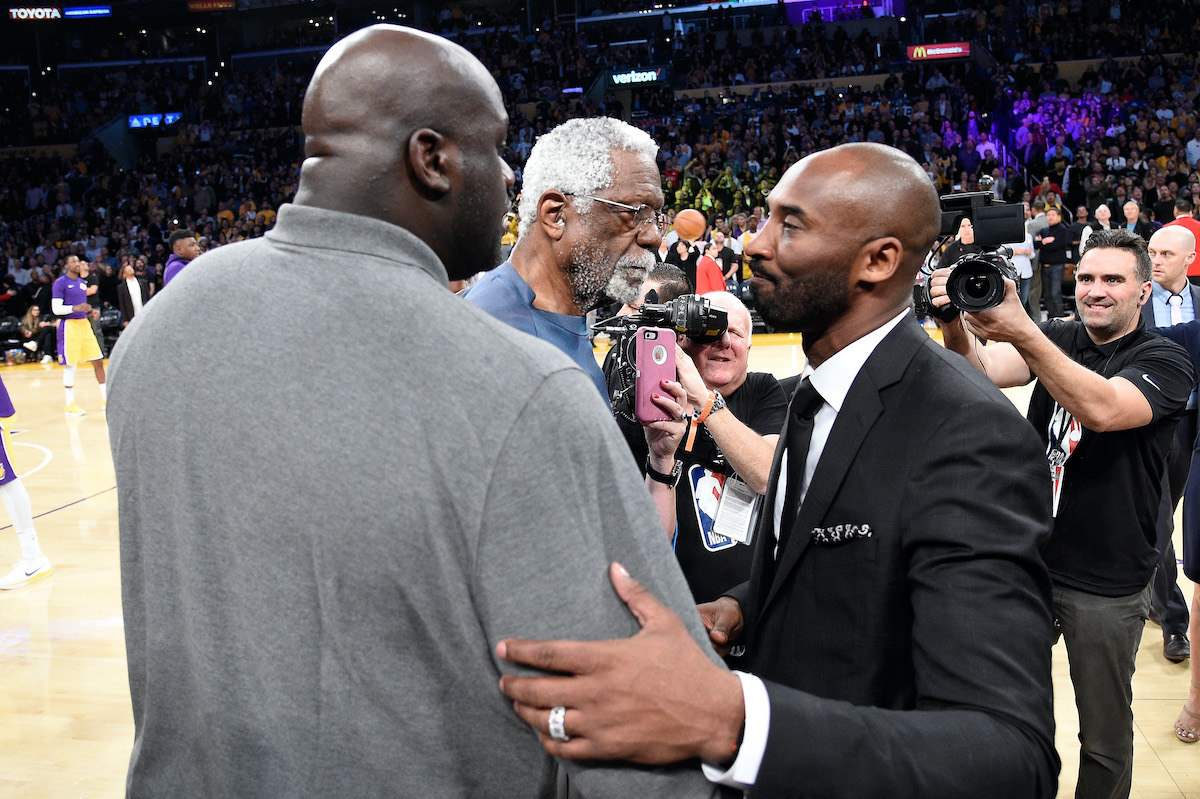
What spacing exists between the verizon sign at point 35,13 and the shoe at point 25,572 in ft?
90.1

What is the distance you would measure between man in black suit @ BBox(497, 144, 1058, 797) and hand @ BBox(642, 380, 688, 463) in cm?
63

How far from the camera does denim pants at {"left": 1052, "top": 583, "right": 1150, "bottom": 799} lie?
8.14 ft

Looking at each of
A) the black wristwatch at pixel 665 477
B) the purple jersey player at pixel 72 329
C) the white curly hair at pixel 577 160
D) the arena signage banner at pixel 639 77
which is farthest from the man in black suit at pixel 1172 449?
the arena signage banner at pixel 639 77

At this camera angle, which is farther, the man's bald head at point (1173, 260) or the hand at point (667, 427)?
the man's bald head at point (1173, 260)

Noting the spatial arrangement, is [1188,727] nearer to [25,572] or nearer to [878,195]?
[878,195]

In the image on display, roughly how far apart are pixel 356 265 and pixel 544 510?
32 centimetres

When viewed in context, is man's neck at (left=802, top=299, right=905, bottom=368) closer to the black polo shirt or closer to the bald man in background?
the bald man in background

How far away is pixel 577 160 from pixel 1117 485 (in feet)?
5.89

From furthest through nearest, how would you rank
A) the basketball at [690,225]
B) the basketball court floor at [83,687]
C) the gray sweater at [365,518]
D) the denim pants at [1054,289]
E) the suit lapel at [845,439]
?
the denim pants at [1054,289] < the basketball at [690,225] < the basketball court floor at [83,687] < the suit lapel at [845,439] < the gray sweater at [365,518]

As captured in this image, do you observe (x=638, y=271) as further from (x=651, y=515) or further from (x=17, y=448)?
(x=17, y=448)

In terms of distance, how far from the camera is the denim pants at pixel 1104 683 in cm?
248

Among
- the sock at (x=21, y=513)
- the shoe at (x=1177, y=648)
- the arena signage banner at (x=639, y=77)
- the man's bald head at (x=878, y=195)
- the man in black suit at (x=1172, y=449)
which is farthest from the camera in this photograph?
the arena signage banner at (x=639, y=77)

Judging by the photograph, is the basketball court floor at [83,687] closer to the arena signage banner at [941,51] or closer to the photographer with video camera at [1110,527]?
the photographer with video camera at [1110,527]

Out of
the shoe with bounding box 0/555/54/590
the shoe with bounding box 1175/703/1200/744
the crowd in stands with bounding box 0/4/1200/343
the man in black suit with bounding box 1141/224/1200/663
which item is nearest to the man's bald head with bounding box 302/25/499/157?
the man in black suit with bounding box 1141/224/1200/663
